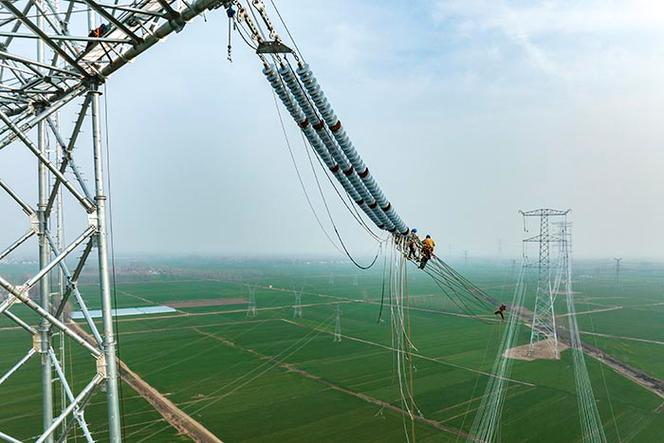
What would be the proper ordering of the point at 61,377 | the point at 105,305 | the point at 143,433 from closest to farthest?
the point at 105,305
the point at 61,377
the point at 143,433

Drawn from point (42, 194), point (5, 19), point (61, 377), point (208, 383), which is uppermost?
point (5, 19)

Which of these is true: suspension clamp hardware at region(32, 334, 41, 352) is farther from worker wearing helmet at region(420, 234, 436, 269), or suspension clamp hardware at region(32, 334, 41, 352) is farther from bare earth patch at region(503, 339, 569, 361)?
bare earth patch at region(503, 339, 569, 361)

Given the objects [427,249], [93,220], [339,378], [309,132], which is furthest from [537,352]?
[93,220]

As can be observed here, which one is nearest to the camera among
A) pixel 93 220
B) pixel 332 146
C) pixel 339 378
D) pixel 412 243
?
pixel 93 220

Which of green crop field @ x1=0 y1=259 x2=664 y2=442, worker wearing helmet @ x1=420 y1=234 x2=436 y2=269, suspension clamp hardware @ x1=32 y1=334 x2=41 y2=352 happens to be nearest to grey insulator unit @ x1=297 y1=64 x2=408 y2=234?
worker wearing helmet @ x1=420 y1=234 x2=436 y2=269

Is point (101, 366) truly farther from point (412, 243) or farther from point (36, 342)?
point (412, 243)

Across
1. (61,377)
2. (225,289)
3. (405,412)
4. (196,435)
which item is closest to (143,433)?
(196,435)

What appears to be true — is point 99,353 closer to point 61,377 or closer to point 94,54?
point 61,377

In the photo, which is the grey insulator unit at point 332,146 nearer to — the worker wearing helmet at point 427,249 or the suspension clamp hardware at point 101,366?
the worker wearing helmet at point 427,249
